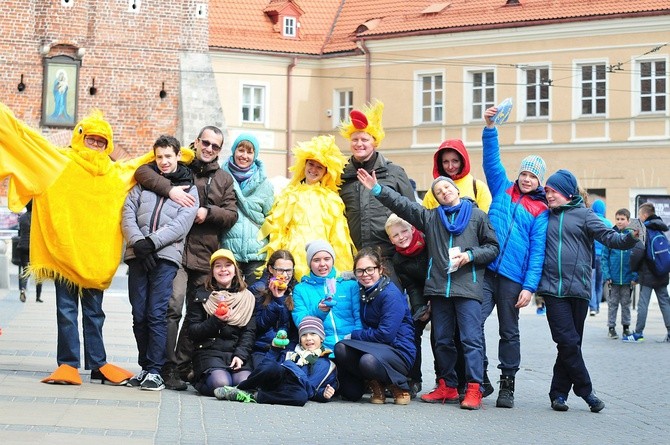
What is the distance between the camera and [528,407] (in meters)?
10.5

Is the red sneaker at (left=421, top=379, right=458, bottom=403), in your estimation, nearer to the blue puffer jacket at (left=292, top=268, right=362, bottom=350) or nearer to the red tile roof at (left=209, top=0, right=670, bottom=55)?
the blue puffer jacket at (left=292, top=268, right=362, bottom=350)

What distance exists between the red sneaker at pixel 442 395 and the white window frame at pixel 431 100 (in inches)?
1383

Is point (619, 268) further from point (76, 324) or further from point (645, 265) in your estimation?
point (76, 324)

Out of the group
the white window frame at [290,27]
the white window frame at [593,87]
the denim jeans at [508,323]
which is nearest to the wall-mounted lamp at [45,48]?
the white window frame at [290,27]

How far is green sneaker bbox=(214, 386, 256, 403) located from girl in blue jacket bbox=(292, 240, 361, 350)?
76cm

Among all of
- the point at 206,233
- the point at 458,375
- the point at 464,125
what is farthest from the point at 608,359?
the point at 464,125

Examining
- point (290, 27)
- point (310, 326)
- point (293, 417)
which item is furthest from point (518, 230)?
point (290, 27)

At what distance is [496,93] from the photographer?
43906 mm

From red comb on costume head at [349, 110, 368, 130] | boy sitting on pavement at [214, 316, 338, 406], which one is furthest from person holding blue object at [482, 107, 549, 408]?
boy sitting on pavement at [214, 316, 338, 406]

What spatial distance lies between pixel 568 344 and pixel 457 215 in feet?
4.34

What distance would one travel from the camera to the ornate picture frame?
38719 mm

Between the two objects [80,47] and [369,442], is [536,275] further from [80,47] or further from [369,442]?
[80,47]

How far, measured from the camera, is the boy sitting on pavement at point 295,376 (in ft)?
32.6

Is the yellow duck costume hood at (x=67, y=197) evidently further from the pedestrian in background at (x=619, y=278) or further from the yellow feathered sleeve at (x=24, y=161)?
the pedestrian in background at (x=619, y=278)
